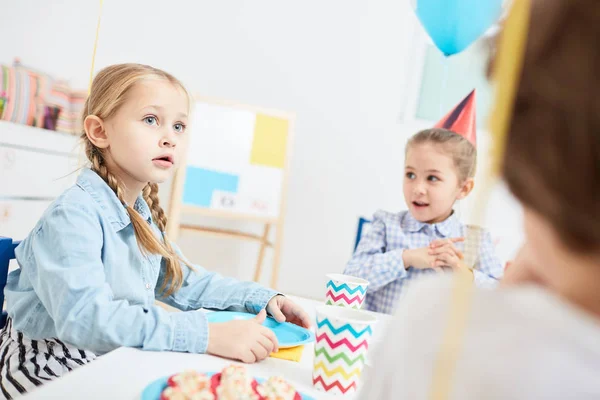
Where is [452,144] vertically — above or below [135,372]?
above

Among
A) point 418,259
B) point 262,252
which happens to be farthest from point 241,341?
point 262,252

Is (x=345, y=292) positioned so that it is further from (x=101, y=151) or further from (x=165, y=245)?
(x=101, y=151)

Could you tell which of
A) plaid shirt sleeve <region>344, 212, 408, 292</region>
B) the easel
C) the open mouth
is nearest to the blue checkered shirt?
plaid shirt sleeve <region>344, 212, 408, 292</region>

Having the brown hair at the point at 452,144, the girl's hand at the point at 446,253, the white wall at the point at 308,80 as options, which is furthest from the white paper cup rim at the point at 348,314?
the white wall at the point at 308,80

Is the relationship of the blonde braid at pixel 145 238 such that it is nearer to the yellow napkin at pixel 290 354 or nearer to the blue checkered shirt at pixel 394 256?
the yellow napkin at pixel 290 354

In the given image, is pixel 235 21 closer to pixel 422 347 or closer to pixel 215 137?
pixel 215 137

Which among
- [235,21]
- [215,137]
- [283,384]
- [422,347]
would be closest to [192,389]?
[283,384]

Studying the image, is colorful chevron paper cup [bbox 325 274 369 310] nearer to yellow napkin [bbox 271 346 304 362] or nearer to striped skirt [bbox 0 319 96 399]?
yellow napkin [bbox 271 346 304 362]

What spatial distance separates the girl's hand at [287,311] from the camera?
96 cm

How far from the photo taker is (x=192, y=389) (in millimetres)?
528

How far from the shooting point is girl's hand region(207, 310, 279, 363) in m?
0.72

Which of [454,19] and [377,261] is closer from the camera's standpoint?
[377,261]

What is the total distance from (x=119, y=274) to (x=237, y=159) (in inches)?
74.7

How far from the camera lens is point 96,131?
42.2 inches
